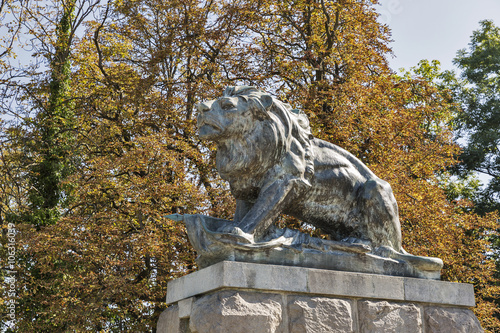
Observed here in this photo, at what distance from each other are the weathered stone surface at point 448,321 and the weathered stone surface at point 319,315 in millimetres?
737

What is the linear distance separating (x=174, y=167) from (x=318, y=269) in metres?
7.06

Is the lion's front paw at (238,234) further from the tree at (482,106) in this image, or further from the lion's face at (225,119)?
the tree at (482,106)

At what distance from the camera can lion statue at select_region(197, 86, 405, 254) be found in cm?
450

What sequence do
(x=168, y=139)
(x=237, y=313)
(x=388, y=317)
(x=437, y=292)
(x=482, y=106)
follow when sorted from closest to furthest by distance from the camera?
(x=237, y=313) < (x=388, y=317) < (x=437, y=292) < (x=168, y=139) < (x=482, y=106)

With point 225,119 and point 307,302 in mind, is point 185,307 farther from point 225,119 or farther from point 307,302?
point 225,119

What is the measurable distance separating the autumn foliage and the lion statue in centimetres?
567

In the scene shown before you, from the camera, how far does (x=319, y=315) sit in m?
4.08

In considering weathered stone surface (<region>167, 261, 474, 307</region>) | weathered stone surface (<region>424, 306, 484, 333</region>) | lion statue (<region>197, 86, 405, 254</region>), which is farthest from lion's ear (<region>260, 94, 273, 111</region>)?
weathered stone surface (<region>424, 306, 484, 333</region>)

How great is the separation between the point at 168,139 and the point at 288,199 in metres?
7.14

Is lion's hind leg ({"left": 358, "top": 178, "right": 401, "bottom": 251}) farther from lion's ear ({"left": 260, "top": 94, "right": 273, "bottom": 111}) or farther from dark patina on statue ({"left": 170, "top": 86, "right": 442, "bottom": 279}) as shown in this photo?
lion's ear ({"left": 260, "top": 94, "right": 273, "bottom": 111})

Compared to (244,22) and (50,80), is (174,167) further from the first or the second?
(50,80)

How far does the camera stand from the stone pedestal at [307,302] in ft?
12.7

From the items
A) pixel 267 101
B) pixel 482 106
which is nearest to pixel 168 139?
pixel 267 101

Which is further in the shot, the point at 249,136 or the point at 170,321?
the point at 249,136
